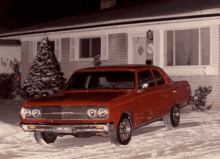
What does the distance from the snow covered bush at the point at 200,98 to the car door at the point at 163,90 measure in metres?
5.95

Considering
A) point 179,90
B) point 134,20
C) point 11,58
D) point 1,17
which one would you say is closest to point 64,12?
point 1,17

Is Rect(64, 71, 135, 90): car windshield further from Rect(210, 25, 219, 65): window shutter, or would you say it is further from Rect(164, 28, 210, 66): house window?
Rect(164, 28, 210, 66): house window

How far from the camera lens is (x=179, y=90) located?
1186cm

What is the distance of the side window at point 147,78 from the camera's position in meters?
9.92

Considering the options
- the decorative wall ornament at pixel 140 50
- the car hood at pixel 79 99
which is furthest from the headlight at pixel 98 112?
the decorative wall ornament at pixel 140 50

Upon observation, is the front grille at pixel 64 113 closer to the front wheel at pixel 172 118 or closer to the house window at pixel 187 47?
the front wheel at pixel 172 118

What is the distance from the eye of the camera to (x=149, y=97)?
990 cm

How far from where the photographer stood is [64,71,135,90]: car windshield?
9.62 m

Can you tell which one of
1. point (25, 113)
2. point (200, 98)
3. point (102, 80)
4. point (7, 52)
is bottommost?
point (200, 98)

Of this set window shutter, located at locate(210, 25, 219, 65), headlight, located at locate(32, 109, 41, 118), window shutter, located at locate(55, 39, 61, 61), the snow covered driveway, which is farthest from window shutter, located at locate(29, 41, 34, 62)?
headlight, located at locate(32, 109, 41, 118)

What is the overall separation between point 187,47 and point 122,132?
1033cm

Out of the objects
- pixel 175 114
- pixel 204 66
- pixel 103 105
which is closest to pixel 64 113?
pixel 103 105

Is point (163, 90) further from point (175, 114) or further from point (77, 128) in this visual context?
point (77, 128)

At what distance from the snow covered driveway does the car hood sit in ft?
3.05
